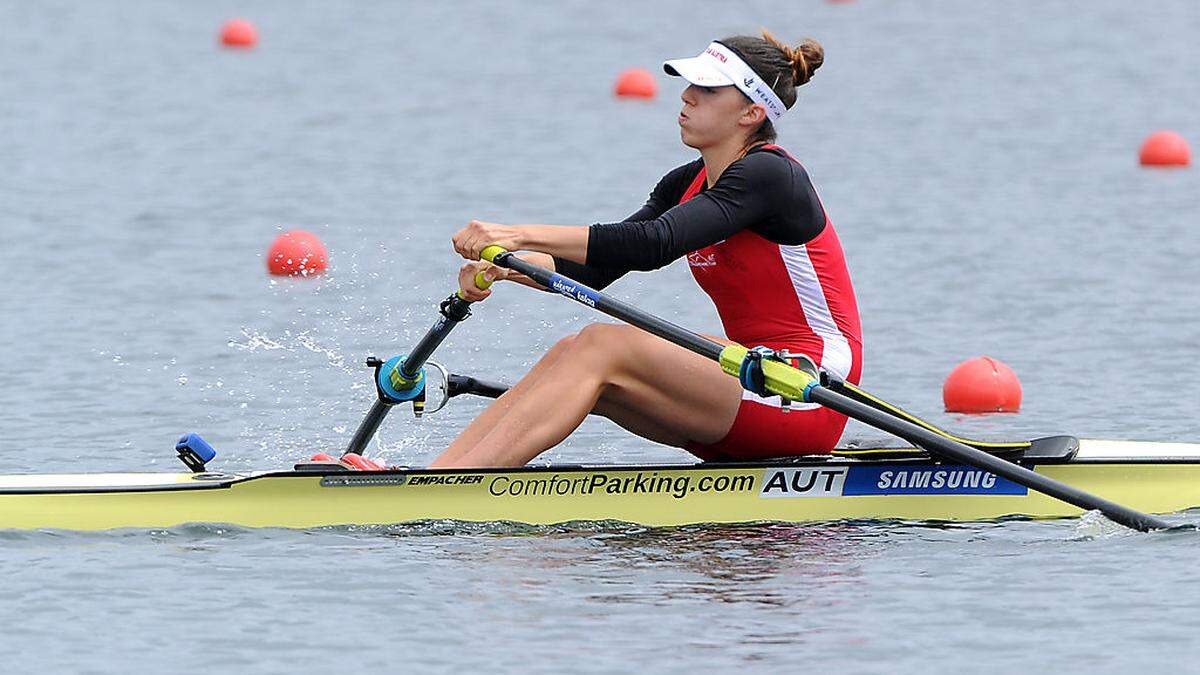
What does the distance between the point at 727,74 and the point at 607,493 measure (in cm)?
140

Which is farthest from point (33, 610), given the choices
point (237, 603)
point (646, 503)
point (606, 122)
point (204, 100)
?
point (204, 100)

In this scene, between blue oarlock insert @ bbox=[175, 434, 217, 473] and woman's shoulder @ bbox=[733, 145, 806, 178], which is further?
blue oarlock insert @ bbox=[175, 434, 217, 473]

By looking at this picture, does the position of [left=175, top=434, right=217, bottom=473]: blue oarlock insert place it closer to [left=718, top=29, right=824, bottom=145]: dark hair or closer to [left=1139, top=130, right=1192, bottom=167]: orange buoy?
[left=718, top=29, right=824, bottom=145]: dark hair

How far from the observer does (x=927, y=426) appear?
7508mm

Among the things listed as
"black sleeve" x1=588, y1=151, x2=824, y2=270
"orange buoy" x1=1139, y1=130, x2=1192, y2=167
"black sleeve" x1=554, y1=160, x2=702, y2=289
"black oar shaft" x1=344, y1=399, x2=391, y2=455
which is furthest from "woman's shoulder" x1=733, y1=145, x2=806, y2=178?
"orange buoy" x1=1139, y1=130, x2=1192, y2=167

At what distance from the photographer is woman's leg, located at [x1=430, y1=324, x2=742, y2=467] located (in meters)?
7.55

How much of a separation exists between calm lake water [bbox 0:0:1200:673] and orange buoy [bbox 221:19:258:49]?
0.35 metres

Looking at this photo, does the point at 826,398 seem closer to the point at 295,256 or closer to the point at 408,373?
the point at 408,373

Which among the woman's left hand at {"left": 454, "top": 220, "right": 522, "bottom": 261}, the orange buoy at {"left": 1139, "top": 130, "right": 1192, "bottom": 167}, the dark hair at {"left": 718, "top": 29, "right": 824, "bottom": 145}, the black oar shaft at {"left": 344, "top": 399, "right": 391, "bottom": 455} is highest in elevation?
the orange buoy at {"left": 1139, "top": 130, "right": 1192, "bottom": 167}

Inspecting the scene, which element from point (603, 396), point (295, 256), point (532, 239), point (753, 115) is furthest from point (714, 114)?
point (295, 256)

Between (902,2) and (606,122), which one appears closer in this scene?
(606,122)

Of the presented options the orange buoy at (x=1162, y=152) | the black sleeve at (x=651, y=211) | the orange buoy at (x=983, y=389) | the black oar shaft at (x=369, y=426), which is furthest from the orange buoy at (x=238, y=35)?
the black sleeve at (x=651, y=211)

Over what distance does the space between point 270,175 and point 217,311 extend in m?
5.17

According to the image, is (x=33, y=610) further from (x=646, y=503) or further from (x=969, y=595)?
(x=969, y=595)
